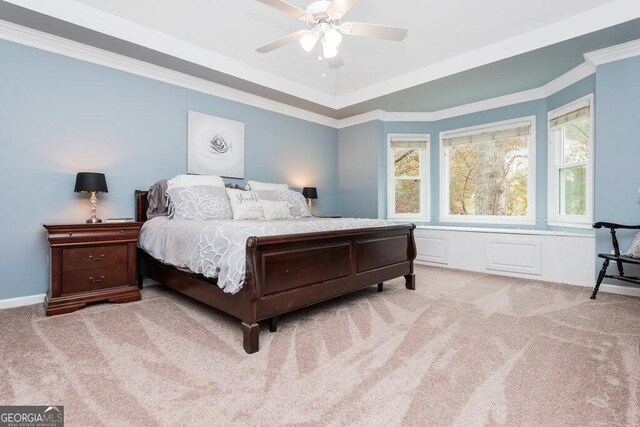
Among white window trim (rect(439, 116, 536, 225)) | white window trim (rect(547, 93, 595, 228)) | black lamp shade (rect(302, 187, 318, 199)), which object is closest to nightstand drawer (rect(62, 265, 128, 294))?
black lamp shade (rect(302, 187, 318, 199))

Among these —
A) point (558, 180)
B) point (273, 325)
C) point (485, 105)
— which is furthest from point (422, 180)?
point (273, 325)

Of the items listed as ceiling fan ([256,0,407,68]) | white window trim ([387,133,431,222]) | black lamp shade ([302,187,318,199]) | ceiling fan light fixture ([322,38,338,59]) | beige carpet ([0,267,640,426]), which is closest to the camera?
beige carpet ([0,267,640,426])

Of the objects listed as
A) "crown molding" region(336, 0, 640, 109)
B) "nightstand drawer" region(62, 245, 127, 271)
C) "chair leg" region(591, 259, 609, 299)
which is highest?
"crown molding" region(336, 0, 640, 109)

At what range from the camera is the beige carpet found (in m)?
1.38

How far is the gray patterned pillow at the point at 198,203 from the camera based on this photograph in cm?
311

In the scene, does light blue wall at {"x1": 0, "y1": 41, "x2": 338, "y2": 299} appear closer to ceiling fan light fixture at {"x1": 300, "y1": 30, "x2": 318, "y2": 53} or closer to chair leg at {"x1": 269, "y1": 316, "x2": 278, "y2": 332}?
ceiling fan light fixture at {"x1": 300, "y1": 30, "x2": 318, "y2": 53}

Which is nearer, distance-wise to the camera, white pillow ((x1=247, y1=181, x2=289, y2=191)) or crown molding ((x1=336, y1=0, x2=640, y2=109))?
crown molding ((x1=336, y1=0, x2=640, y2=109))

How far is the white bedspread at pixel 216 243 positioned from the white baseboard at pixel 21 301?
3.56ft

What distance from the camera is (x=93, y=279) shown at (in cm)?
281

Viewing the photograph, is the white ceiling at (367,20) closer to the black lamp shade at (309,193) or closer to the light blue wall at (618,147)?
the light blue wall at (618,147)

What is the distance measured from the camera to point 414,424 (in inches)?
51.1

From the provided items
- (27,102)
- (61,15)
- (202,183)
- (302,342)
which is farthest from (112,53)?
(302,342)

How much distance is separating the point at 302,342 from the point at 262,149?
3285 millimetres

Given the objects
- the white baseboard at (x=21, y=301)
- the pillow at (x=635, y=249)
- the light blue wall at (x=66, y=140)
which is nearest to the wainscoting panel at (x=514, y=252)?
the pillow at (x=635, y=249)
